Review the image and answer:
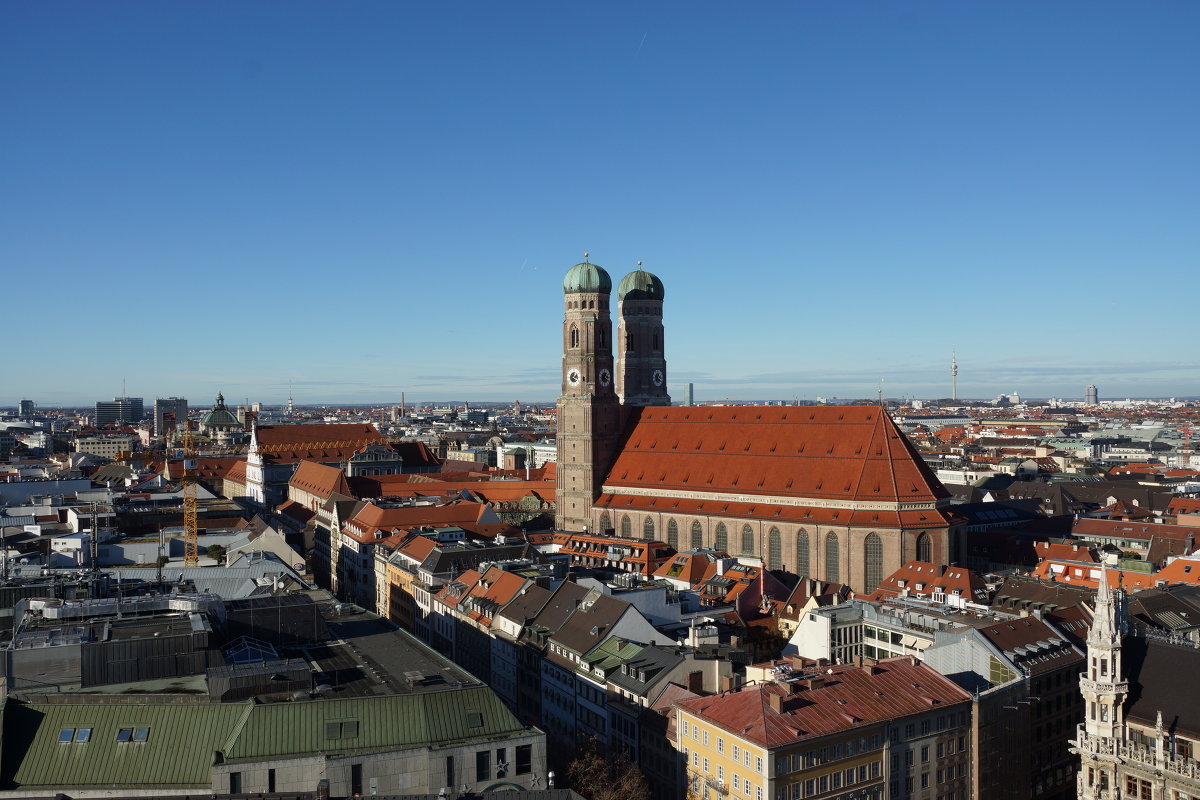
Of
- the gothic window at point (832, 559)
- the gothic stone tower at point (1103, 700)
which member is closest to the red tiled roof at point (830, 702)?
the gothic stone tower at point (1103, 700)

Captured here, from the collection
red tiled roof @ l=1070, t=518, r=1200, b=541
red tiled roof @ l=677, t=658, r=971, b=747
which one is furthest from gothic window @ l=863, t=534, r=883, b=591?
red tiled roof @ l=677, t=658, r=971, b=747

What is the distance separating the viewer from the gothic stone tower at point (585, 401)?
140 m

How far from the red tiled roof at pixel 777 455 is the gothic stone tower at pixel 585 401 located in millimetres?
3183

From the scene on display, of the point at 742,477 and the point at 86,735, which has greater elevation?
the point at 742,477

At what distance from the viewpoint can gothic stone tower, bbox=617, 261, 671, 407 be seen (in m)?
167

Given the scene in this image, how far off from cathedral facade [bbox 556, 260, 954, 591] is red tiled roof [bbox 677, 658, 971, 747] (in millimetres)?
51106

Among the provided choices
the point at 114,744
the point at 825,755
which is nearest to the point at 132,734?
the point at 114,744

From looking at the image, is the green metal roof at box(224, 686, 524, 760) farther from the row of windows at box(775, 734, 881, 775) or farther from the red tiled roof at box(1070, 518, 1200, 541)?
the red tiled roof at box(1070, 518, 1200, 541)

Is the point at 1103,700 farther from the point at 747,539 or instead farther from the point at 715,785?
the point at 747,539

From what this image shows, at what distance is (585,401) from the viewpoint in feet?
457

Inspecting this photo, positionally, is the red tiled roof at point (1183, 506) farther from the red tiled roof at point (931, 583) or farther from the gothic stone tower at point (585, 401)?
the gothic stone tower at point (585, 401)

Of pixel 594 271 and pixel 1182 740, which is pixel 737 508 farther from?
pixel 1182 740

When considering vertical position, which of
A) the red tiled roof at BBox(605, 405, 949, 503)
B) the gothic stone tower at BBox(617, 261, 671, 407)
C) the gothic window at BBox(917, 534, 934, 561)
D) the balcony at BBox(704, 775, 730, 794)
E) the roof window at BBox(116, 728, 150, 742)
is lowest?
the balcony at BBox(704, 775, 730, 794)

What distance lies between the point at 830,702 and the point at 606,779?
12677mm
